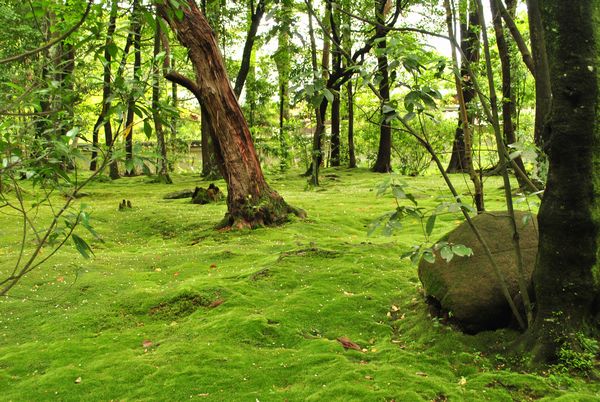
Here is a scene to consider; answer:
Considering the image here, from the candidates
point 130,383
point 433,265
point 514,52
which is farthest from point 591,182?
point 514,52

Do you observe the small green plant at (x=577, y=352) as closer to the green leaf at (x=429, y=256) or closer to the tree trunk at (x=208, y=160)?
the green leaf at (x=429, y=256)

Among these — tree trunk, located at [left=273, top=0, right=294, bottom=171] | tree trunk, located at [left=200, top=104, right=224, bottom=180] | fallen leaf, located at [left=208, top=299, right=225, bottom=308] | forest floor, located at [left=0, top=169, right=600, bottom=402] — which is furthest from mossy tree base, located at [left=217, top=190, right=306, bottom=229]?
tree trunk, located at [left=200, top=104, right=224, bottom=180]

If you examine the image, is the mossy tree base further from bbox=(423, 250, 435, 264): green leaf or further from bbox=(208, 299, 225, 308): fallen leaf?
bbox=(423, 250, 435, 264): green leaf

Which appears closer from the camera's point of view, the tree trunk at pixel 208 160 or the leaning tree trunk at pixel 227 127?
the leaning tree trunk at pixel 227 127

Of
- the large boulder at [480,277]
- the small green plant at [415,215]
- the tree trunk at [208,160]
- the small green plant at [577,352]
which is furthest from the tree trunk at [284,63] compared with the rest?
the tree trunk at [208,160]

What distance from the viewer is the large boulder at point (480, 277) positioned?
4262mm

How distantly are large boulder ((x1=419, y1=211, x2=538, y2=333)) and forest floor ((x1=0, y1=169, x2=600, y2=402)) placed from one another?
0.15m

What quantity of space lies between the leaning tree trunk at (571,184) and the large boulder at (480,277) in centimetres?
45

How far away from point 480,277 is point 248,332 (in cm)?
216

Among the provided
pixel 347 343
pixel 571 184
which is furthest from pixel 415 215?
pixel 347 343

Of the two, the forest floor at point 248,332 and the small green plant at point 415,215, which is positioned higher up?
the small green plant at point 415,215

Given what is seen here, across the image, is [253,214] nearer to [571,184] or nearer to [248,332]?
[248,332]

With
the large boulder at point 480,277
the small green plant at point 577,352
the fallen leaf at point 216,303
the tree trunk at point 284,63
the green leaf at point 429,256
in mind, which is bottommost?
the fallen leaf at point 216,303

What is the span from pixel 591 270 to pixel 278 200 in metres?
6.68
